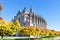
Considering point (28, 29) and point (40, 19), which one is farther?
point (40, 19)

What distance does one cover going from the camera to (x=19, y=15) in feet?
438

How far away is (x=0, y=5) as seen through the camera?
4975 cm

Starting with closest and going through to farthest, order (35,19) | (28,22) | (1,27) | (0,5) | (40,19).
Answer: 1. (1,27)
2. (0,5)
3. (28,22)
4. (35,19)
5. (40,19)

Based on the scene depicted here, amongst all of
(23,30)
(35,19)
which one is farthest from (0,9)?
(35,19)

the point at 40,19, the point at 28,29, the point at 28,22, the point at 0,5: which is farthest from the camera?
the point at 40,19

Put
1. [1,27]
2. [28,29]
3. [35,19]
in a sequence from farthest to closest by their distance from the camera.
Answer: [35,19]
[28,29]
[1,27]

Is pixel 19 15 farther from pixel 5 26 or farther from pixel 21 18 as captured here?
pixel 5 26

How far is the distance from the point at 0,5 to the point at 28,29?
11551mm

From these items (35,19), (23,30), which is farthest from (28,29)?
(35,19)

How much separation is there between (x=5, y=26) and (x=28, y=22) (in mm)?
87571

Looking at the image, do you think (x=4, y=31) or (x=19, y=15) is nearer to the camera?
(x=4, y=31)

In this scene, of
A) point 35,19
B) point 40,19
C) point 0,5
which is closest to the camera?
point 0,5

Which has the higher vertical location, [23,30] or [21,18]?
[21,18]

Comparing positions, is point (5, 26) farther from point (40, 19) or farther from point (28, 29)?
point (40, 19)
